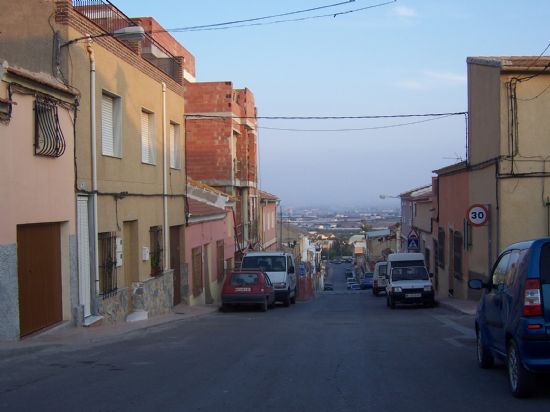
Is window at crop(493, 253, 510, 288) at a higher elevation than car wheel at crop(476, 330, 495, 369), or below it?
higher

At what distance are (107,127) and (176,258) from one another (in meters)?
7.90

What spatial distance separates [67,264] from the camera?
14.5 metres

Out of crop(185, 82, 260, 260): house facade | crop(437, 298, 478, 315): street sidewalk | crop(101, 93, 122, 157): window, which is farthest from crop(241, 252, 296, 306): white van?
crop(101, 93, 122, 157): window

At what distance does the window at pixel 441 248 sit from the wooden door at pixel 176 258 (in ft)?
46.5

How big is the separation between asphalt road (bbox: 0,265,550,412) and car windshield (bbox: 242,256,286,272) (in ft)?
40.7

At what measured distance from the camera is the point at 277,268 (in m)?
27.6

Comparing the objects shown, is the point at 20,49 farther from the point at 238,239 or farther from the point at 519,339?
the point at 238,239

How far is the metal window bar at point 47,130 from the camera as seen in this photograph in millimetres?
12945

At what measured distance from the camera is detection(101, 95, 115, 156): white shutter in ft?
55.6

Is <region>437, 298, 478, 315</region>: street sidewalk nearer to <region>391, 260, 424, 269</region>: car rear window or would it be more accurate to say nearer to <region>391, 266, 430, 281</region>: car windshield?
<region>391, 266, 430, 281</region>: car windshield

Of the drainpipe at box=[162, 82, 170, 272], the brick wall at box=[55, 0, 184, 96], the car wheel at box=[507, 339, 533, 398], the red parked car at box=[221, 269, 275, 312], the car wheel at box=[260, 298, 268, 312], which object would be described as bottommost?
the car wheel at box=[260, 298, 268, 312]

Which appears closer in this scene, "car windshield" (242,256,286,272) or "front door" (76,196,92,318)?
"front door" (76,196,92,318)

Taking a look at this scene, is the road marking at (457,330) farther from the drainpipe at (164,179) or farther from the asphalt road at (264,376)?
the drainpipe at (164,179)

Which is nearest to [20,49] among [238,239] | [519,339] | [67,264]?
[67,264]
